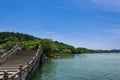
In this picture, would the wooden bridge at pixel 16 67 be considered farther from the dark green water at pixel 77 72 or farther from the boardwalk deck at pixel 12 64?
the dark green water at pixel 77 72

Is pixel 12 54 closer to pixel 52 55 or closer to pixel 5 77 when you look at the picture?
pixel 5 77

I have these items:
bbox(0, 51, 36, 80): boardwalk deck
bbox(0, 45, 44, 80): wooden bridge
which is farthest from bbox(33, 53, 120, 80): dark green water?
bbox(0, 51, 36, 80): boardwalk deck

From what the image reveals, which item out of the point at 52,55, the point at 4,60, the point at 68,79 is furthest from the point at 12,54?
the point at 52,55

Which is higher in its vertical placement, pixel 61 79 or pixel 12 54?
pixel 12 54

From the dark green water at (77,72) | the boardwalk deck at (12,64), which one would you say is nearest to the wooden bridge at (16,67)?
the boardwalk deck at (12,64)

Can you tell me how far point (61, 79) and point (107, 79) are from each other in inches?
225

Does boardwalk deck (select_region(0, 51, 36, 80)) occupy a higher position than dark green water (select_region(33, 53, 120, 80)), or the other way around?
boardwalk deck (select_region(0, 51, 36, 80))

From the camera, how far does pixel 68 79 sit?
32.0 m

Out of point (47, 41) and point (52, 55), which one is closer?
point (47, 41)

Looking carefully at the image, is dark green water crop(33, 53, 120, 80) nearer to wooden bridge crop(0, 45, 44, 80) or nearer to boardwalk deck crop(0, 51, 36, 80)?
wooden bridge crop(0, 45, 44, 80)

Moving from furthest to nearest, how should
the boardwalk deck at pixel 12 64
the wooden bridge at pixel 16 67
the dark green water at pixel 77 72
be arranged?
1. the dark green water at pixel 77 72
2. the boardwalk deck at pixel 12 64
3. the wooden bridge at pixel 16 67

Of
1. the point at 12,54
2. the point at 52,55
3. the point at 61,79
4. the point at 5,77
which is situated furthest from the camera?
the point at 52,55

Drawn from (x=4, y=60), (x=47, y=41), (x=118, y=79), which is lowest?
(x=118, y=79)

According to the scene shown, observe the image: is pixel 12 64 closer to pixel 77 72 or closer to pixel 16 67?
pixel 16 67
